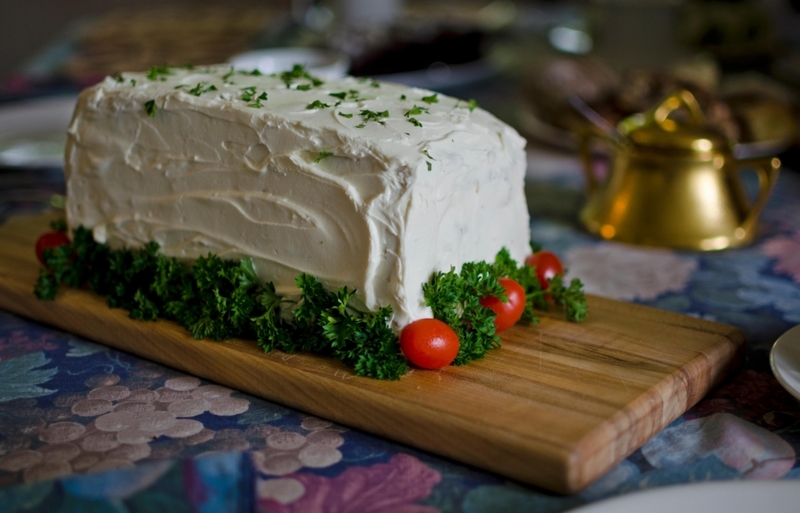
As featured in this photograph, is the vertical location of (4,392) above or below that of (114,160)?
below

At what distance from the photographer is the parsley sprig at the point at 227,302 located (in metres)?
1.84

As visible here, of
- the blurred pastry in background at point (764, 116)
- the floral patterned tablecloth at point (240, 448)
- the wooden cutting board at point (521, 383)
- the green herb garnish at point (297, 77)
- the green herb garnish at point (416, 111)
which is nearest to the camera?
the floral patterned tablecloth at point (240, 448)

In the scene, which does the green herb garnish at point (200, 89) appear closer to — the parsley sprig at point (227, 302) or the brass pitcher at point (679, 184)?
the parsley sprig at point (227, 302)

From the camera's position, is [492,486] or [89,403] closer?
[492,486]

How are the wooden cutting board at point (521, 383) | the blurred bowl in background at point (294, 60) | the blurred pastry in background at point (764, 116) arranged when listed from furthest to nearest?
the blurred bowl in background at point (294, 60)
the blurred pastry in background at point (764, 116)
the wooden cutting board at point (521, 383)

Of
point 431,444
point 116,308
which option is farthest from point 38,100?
point 431,444

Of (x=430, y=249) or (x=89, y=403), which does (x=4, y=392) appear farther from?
(x=430, y=249)

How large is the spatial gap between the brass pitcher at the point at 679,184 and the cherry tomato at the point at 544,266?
2.13ft

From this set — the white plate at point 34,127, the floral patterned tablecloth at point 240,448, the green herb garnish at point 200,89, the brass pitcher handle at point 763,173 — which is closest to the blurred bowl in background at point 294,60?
the white plate at point 34,127

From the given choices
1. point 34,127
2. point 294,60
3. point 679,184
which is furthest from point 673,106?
point 34,127

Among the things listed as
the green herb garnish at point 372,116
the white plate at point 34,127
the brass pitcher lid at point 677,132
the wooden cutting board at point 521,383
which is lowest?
the wooden cutting board at point 521,383

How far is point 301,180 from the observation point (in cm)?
197

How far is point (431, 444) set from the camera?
1.64 m

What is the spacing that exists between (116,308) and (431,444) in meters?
0.97
